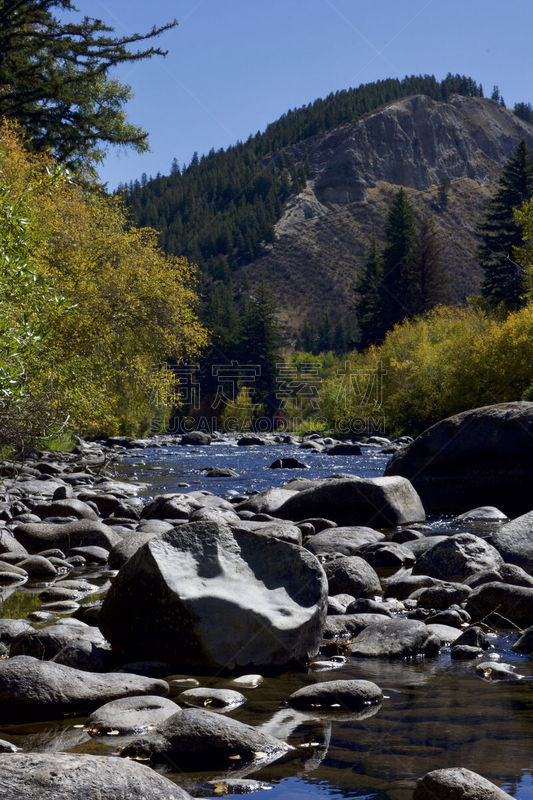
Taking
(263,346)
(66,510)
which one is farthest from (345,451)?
(263,346)

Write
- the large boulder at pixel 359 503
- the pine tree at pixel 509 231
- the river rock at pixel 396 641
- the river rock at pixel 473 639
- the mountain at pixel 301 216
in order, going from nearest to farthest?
the river rock at pixel 396 641 → the river rock at pixel 473 639 → the large boulder at pixel 359 503 → the pine tree at pixel 509 231 → the mountain at pixel 301 216

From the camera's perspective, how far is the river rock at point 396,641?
232 inches

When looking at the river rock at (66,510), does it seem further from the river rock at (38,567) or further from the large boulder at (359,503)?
the river rock at (38,567)

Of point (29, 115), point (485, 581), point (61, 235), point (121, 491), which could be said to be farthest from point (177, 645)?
point (29, 115)

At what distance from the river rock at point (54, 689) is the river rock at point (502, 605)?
3.17 meters

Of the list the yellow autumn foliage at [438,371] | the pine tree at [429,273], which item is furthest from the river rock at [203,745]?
the pine tree at [429,273]

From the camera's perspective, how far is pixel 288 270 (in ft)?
508

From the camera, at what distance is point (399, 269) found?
5825 cm

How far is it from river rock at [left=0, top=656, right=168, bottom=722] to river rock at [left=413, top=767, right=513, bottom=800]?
208 centimetres

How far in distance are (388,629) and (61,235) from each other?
17160 mm

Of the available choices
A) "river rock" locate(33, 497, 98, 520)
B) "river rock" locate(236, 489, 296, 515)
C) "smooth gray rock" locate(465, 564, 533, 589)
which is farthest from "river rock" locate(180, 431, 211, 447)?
"smooth gray rock" locate(465, 564, 533, 589)

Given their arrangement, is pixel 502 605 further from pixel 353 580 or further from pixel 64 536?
pixel 64 536

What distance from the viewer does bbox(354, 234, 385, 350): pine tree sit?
190 ft

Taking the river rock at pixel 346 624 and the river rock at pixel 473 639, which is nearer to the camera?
the river rock at pixel 473 639
